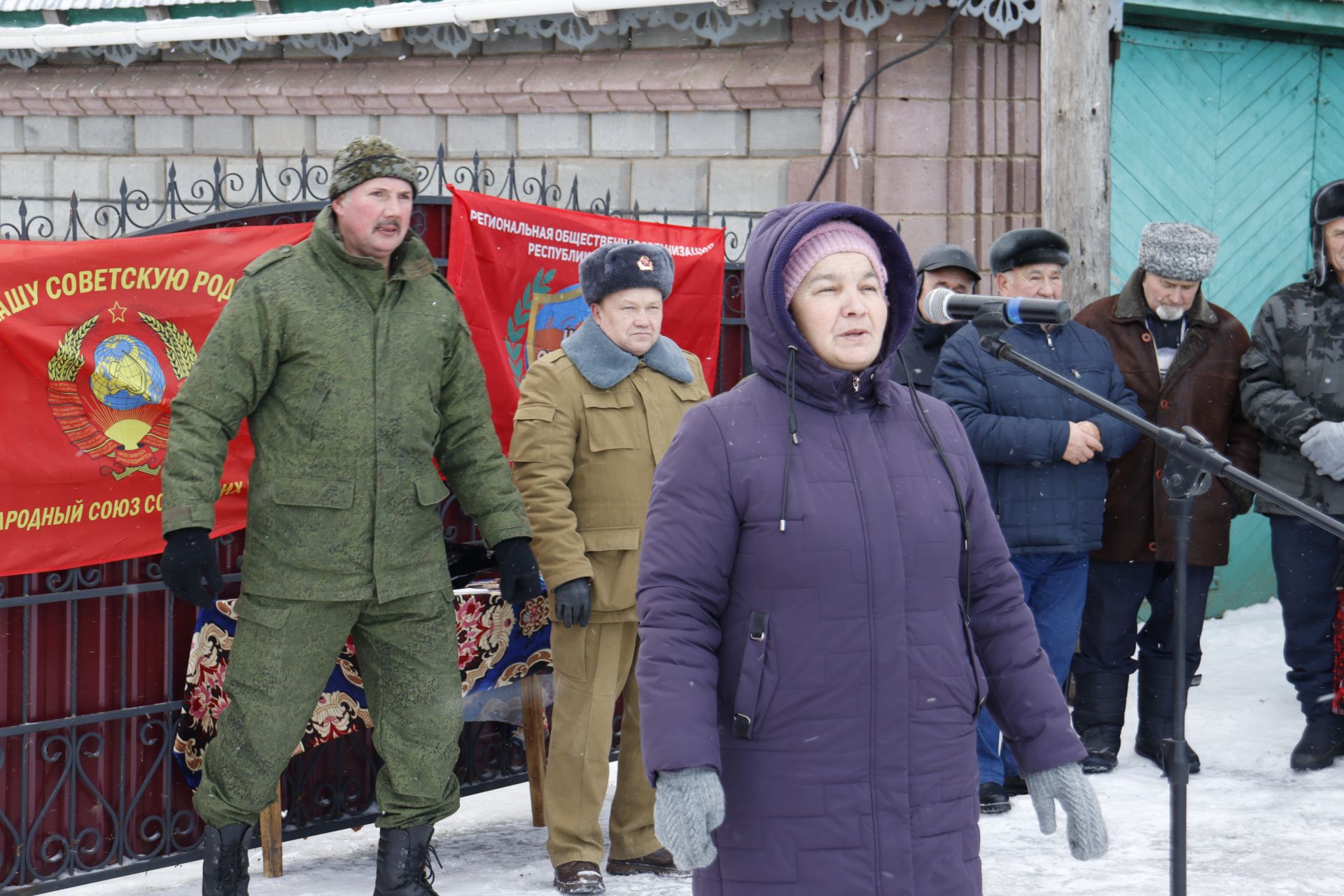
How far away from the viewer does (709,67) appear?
9148 mm

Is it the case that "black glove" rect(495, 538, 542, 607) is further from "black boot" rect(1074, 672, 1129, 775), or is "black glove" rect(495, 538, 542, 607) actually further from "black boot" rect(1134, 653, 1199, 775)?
"black boot" rect(1134, 653, 1199, 775)

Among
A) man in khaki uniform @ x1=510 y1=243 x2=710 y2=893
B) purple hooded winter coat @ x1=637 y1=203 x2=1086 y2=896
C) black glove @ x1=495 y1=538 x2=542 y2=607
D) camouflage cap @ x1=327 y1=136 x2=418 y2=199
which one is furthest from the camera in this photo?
man in khaki uniform @ x1=510 y1=243 x2=710 y2=893

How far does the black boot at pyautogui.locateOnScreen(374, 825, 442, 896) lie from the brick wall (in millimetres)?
3489

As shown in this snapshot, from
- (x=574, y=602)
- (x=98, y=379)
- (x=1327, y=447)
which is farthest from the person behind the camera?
(x=1327, y=447)

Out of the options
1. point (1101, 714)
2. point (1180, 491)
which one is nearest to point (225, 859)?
point (1180, 491)

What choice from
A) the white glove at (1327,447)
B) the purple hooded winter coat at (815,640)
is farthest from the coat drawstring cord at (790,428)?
the white glove at (1327,447)

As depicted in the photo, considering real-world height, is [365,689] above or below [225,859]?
above

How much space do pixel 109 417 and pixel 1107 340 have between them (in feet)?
12.0

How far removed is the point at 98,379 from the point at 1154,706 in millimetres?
4162

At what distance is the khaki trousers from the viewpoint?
512 cm

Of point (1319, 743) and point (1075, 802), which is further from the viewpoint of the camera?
point (1319, 743)

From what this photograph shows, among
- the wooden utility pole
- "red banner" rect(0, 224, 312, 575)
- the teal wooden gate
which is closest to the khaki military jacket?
"red banner" rect(0, 224, 312, 575)

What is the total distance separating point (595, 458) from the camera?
5.17m

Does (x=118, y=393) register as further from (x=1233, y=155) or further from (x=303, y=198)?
(x=1233, y=155)
